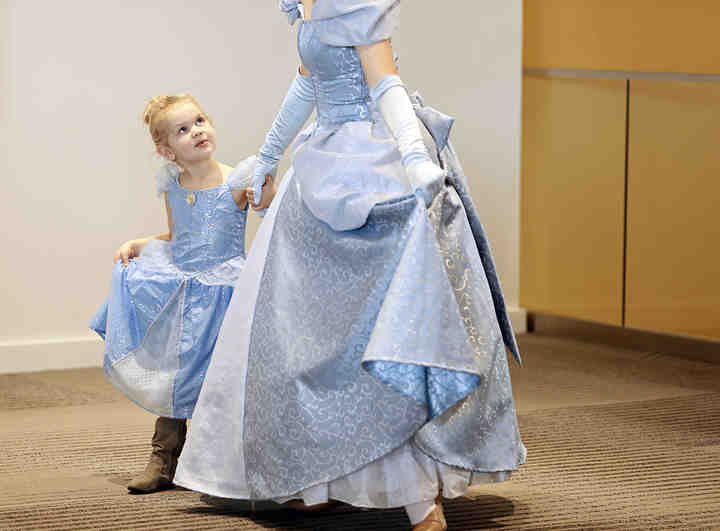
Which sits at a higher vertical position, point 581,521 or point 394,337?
point 394,337

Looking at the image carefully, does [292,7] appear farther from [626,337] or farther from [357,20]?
[626,337]

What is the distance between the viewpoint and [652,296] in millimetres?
4789

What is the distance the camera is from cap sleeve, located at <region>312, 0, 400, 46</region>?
7.37 feet

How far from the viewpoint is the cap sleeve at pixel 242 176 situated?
2773 mm

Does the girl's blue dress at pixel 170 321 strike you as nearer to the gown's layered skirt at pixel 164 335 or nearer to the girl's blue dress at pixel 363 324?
the gown's layered skirt at pixel 164 335

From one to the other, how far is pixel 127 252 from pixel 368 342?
35.2 inches

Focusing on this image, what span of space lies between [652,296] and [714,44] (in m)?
1.07

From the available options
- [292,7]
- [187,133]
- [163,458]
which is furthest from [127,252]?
[292,7]

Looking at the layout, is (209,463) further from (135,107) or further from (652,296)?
(652,296)

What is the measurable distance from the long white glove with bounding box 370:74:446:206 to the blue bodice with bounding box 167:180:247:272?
0.71 metres

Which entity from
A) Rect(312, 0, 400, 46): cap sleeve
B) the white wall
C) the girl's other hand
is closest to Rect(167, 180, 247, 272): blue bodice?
the girl's other hand

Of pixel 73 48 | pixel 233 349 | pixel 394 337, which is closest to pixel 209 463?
pixel 233 349

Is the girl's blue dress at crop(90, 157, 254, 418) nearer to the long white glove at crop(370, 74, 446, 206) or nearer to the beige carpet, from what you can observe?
the beige carpet

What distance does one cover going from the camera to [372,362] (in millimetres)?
2080
